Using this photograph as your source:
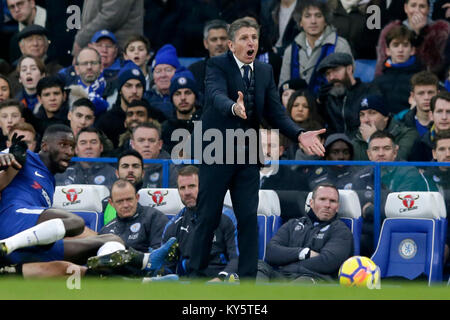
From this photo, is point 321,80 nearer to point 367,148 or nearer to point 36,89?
point 367,148

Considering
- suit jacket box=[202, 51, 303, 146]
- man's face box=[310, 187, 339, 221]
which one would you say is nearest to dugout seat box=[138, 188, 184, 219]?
man's face box=[310, 187, 339, 221]

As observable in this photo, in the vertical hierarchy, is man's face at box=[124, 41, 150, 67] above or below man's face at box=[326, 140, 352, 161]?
above

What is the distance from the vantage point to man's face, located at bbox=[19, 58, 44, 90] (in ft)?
43.6

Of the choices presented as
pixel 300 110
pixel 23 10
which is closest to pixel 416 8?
pixel 300 110

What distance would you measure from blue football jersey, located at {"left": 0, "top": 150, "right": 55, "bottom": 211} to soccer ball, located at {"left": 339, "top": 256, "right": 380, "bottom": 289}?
2712 mm

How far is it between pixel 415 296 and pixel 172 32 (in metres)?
8.29

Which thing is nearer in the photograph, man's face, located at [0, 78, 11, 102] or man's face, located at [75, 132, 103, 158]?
man's face, located at [75, 132, 103, 158]

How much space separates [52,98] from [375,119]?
159 inches

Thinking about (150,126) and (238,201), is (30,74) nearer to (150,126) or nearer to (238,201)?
(150,126)

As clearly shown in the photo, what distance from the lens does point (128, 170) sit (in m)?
11.0

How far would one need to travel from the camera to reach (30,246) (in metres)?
8.29

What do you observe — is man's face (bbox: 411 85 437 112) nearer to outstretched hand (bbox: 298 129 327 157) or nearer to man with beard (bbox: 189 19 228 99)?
man with beard (bbox: 189 19 228 99)

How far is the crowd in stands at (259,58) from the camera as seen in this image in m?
11.0

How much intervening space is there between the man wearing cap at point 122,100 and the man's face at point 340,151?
2.73m
